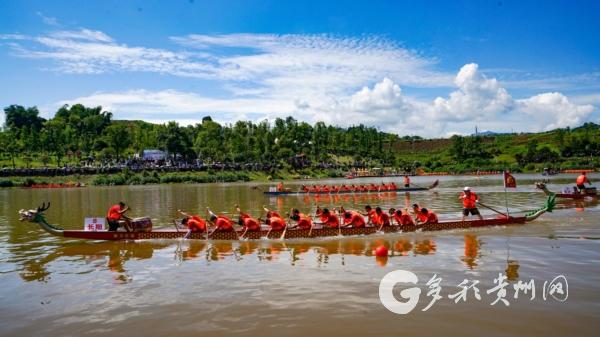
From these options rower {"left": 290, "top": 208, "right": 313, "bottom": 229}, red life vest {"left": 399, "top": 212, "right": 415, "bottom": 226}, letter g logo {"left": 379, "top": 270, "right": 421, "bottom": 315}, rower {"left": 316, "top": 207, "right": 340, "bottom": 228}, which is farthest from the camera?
red life vest {"left": 399, "top": 212, "right": 415, "bottom": 226}

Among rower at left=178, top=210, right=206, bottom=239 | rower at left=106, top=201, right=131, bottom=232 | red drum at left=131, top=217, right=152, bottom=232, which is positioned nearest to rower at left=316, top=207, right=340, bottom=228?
rower at left=178, top=210, right=206, bottom=239

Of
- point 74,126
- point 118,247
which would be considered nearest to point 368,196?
point 118,247

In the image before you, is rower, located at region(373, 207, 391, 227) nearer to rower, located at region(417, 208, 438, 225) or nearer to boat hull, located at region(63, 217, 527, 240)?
boat hull, located at region(63, 217, 527, 240)

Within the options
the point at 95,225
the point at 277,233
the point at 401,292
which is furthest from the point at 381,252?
the point at 95,225

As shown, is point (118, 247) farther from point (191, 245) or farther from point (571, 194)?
point (571, 194)

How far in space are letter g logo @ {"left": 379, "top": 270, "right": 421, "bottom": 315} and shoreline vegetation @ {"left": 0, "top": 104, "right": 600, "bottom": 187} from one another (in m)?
72.0

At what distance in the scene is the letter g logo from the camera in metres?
10.2

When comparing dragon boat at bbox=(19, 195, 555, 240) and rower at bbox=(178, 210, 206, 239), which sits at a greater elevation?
rower at bbox=(178, 210, 206, 239)

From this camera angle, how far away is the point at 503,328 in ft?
29.2

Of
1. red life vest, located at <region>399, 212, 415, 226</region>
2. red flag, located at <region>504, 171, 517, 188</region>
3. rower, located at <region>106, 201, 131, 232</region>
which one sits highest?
red flag, located at <region>504, 171, 517, 188</region>

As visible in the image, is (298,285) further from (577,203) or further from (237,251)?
(577,203)

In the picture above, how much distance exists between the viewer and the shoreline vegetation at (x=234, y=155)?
84250 millimetres

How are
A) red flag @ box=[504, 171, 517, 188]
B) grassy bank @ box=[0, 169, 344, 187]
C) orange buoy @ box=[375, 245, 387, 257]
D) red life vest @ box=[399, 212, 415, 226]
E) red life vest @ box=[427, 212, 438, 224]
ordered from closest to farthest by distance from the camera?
1. orange buoy @ box=[375, 245, 387, 257]
2. red life vest @ box=[399, 212, 415, 226]
3. red life vest @ box=[427, 212, 438, 224]
4. red flag @ box=[504, 171, 517, 188]
5. grassy bank @ box=[0, 169, 344, 187]

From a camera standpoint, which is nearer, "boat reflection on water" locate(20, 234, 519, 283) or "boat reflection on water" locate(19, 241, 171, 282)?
"boat reflection on water" locate(19, 241, 171, 282)
